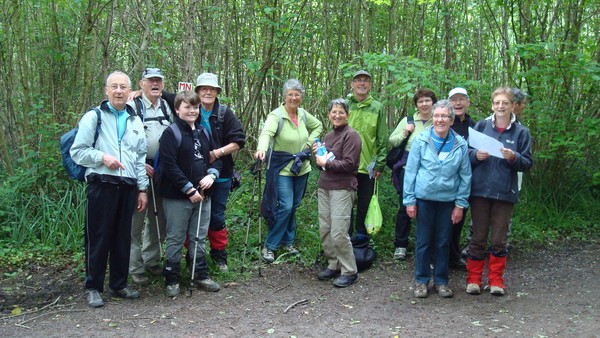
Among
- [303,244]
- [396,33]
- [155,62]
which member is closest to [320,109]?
[396,33]

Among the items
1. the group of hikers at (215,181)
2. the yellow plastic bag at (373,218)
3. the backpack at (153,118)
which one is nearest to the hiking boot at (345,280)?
the group of hikers at (215,181)

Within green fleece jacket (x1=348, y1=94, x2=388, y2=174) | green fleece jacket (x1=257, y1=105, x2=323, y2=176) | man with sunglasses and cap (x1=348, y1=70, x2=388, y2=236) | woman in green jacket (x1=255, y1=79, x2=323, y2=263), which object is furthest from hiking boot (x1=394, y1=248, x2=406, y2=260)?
green fleece jacket (x1=257, y1=105, x2=323, y2=176)

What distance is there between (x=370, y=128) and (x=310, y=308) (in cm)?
218

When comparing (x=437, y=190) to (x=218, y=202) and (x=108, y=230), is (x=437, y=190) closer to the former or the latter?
(x=218, y=202)

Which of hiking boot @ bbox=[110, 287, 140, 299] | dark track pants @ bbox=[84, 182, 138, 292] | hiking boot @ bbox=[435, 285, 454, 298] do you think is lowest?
hiking boot @ bbox=[110, 287, 140, 299]

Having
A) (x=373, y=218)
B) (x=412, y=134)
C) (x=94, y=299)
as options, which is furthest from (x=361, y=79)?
(x=94, y=299)

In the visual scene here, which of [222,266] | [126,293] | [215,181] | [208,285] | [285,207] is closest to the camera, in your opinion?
[126,293]

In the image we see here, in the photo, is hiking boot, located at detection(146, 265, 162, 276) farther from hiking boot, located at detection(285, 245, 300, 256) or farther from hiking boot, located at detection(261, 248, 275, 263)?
hiking boot, located at detection(285, 245, 300, 256)

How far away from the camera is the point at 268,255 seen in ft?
19.8

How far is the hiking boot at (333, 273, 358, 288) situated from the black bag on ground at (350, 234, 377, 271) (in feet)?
1.08

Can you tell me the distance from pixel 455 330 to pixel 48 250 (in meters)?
4.51

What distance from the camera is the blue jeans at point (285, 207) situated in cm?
596

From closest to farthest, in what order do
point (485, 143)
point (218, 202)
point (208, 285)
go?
point (485, 143) → point (208, 285) → point (218, 202)

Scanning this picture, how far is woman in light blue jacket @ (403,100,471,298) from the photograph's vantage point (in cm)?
493
